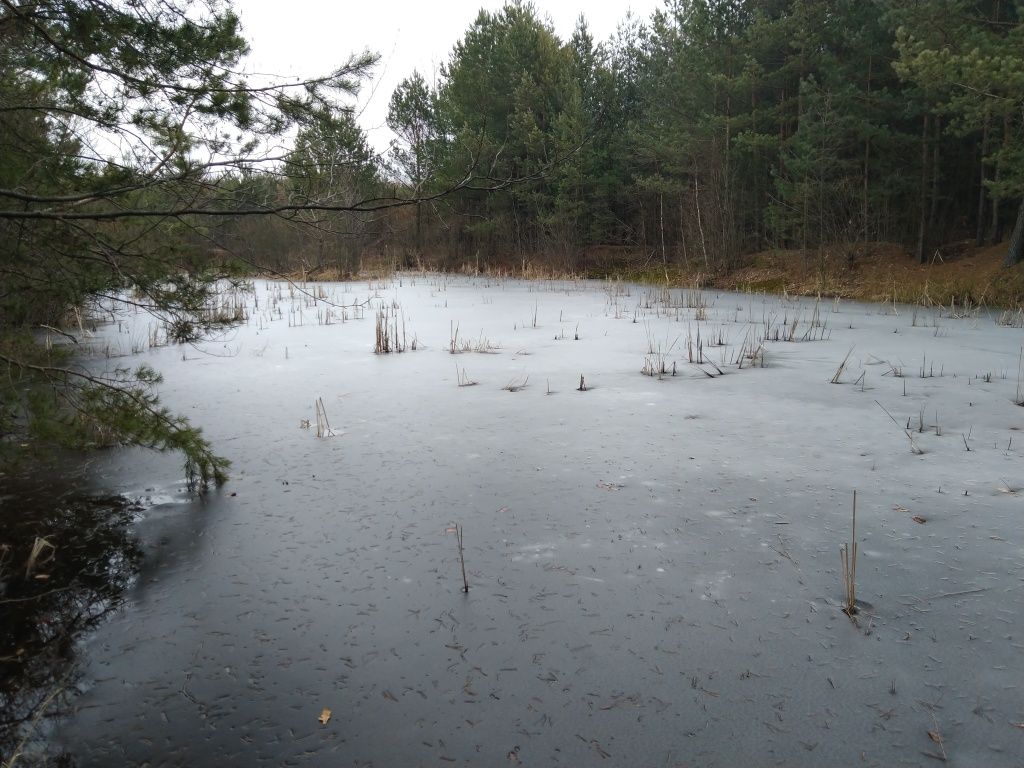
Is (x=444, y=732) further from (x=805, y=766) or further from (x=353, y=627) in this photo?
(x=805, y=766)

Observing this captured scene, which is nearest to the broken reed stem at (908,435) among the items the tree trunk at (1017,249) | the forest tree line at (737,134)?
the forest tree line at (737,134)

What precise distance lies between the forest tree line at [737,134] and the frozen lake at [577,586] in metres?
5.25

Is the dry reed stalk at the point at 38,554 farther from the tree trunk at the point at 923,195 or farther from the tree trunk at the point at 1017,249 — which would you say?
the tree trunk at the point at 923,195

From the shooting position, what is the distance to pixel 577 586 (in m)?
1.98

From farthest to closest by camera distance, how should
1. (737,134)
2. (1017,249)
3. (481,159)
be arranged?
(737,134) → (1017,249) → (481,159)

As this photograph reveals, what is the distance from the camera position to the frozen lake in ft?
4.61

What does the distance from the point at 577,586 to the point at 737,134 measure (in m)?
15.8

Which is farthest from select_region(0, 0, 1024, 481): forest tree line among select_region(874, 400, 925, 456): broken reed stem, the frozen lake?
select_region(874, 400, 925, 456): broken reed stem

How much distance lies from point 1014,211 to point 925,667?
1674 cm

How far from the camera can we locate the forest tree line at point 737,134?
35.1 ft

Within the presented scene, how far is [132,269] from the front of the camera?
2.53 m

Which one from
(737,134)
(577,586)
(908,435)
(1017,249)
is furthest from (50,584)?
(737,134)

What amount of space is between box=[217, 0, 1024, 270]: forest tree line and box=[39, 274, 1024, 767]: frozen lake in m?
5.25

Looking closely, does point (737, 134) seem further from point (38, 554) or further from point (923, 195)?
point (38, 554)
